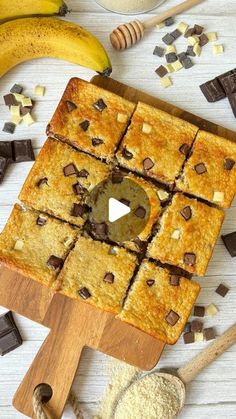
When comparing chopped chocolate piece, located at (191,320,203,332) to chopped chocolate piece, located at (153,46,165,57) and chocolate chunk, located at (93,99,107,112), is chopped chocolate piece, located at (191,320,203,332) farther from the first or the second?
chopped chocolate piece, located at (153,46,165,57)

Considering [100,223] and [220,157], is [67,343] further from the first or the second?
[220,157]

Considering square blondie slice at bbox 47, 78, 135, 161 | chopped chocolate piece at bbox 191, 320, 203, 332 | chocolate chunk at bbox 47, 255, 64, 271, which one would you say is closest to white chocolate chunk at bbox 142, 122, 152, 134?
square blondie slice at bbox 47, 78, 135, 161

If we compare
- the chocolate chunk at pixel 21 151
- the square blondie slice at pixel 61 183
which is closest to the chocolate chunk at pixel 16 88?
the chocolate chunk at pixel 21 151

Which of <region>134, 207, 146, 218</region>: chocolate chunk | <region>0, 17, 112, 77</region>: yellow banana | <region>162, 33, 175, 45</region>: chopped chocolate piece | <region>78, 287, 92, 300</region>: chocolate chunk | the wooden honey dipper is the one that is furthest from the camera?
<region>162, 33, 175, 45</region>: chopped chocolate piece

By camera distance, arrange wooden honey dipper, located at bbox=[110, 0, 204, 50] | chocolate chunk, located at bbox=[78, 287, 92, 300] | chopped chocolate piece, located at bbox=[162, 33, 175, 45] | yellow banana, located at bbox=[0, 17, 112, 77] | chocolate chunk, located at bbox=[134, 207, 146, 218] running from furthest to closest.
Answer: chopped chocolate piece, located at bbox=[162, 33, 175, 45] < wooden honey dipper, located at bbox=[110, 0, 204, 50] < yellow banana, located at bbox=[0, 17, 112, 77] < chocolate chunk, located at bbox=[134, 207, 146, 218] < chocolate chunk, located at bbox=[78, 287, 92, 300]

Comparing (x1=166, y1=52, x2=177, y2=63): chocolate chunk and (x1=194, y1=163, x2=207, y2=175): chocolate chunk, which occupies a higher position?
(x1=166, y1=52, x2=177, y2=63): chocolate chunk

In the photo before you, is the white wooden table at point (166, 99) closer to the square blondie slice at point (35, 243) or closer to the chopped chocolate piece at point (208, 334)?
the chopped chocolate piece at point (208, 334)

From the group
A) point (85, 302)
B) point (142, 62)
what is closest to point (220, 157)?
point (142, 62)

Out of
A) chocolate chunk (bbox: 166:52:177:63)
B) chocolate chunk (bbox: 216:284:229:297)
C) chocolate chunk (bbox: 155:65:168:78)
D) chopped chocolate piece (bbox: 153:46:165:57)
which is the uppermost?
chopped chocolate piece (bbox: 153:46:165:57)
